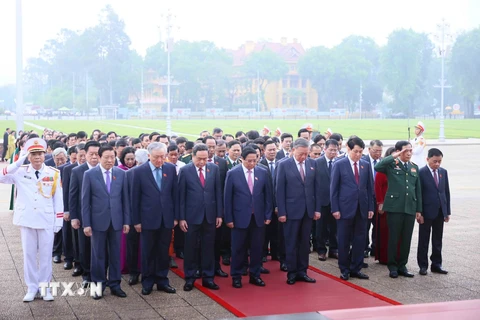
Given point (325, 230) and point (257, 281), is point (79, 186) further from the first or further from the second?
point (325, 230)

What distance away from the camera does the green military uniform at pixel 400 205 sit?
8352mm

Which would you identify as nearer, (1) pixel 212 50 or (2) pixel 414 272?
(2) pixel 414 272

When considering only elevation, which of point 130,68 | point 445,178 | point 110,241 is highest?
point 130,68

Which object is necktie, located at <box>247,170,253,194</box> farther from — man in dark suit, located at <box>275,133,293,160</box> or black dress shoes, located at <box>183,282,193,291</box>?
man in dark suit, located at <box>275,133,293,160</box>

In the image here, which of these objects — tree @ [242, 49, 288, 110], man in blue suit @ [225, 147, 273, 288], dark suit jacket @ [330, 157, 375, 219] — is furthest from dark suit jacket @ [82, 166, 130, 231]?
tree @ [242, 49, 288, 110]

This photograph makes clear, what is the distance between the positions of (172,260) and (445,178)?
3.80m

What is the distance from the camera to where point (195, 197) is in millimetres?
7668

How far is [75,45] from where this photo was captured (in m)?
109

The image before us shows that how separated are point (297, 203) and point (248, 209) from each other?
23.7 inches

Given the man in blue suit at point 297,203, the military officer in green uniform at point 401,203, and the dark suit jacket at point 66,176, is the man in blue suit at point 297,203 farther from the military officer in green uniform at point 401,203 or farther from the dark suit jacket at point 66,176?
the dark suit jacket at point 66,176

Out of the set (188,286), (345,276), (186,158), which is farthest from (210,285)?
(186,158)

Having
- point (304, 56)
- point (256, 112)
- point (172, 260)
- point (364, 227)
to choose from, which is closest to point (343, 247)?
point (364, 227)

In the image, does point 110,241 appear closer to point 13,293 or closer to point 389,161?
point 13,293

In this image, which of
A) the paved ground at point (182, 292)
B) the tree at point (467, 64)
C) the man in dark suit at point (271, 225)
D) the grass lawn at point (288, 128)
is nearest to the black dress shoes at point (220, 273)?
the paved ground at point (182, 292)
